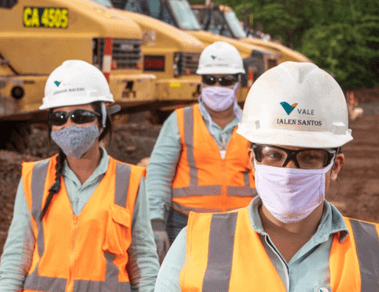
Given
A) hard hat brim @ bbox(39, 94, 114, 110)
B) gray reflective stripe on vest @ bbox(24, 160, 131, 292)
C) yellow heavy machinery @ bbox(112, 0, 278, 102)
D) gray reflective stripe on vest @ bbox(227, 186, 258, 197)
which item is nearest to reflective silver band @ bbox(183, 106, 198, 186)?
gray reflective stripe on vest @ bbox(227, 186, 258, 197)

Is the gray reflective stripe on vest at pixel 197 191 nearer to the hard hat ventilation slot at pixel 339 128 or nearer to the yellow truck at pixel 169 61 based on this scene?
the hard hat ventilation slot at pixel 339 128

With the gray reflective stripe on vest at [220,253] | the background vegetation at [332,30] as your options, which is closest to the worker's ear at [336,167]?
the gray reflective stripe on vest at [220,253]

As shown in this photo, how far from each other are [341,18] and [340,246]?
45.9 m

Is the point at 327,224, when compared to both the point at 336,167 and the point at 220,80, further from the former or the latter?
the point at 220,80

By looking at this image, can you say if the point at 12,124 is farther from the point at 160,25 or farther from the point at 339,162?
the point at 339,162

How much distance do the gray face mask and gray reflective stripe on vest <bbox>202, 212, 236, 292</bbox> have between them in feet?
4.40

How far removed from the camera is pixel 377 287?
2229 mm

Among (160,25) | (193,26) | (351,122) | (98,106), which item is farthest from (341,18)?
(98,106)

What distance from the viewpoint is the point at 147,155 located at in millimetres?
14273

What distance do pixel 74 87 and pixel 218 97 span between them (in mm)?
2102

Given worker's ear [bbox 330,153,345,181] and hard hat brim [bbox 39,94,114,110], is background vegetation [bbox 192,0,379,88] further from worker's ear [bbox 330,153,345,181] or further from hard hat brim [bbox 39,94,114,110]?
worker's ear [bbox 330,153,345,181]

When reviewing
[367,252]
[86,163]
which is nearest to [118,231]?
[86,163]

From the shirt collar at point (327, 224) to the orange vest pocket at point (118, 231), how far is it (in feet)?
3.47

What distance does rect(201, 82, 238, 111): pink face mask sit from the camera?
5.66 meters
